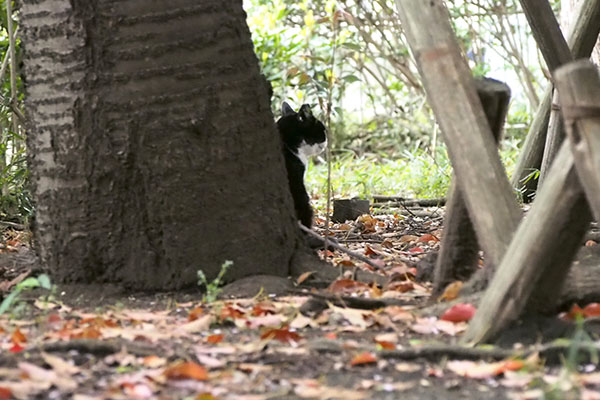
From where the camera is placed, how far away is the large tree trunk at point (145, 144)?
307 centimetres

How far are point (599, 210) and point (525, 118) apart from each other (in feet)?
28.8

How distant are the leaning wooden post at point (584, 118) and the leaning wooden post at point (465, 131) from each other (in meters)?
0.36

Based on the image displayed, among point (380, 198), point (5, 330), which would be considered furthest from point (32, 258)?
point (380, 198)

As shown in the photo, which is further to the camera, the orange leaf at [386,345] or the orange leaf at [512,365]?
the orange leaf at [386,345]

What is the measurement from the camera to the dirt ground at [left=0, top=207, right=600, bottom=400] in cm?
199

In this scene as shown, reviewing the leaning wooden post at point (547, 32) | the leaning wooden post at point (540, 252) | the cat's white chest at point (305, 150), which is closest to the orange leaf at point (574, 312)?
the leaning wooden post at point (540, 252)

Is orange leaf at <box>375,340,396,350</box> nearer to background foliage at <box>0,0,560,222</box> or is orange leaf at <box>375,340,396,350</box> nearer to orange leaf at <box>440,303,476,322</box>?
orange leaf at <box>440,303,476,322</box>

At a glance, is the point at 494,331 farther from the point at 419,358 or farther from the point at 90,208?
the point at 90,208

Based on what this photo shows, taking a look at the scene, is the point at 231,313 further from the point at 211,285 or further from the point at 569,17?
the point at 569,17

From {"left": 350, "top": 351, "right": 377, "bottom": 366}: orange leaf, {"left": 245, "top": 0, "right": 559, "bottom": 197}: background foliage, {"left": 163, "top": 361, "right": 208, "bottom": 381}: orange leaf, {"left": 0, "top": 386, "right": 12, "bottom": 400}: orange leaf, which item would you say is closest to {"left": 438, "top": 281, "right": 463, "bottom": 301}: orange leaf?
{"left": 350, "top": 351, "right": 377, "bottom": 366}: orange leaf

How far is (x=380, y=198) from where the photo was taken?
22.1 ft

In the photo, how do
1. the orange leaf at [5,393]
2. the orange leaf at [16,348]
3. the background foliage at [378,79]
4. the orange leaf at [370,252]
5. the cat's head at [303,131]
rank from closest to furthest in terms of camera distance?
the orange leaf at [5,393], the orange leaf at [16,348], the orange leaf at [370,252], the cat's head at [303,131], the background foliage at [378,79]

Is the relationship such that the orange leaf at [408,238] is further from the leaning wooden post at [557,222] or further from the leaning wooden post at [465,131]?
the leaning wooden post at [557,222]

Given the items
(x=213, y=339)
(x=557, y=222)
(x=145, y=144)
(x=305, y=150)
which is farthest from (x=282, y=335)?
(x=305, y=150)
